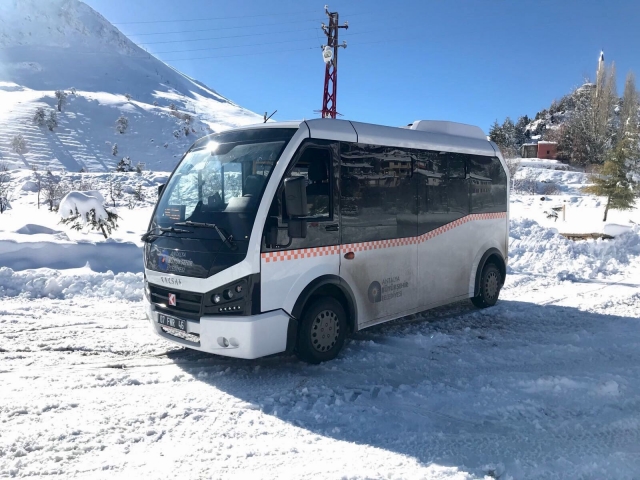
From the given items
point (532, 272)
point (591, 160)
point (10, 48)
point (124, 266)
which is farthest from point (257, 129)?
point (10, 48)

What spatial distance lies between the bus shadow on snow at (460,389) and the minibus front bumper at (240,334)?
391 mm

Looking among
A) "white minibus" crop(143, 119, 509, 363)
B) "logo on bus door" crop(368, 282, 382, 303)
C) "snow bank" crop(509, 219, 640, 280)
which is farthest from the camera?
"snow bank" crop(509, 219, 640, 280)

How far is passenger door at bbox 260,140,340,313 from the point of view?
201 inches

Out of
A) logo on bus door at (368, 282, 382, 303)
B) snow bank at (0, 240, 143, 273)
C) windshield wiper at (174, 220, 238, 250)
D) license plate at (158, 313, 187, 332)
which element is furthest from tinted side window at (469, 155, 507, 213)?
snow bank at (0, 240, 143, 273)

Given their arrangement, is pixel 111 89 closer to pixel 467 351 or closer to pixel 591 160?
pixel 591 160

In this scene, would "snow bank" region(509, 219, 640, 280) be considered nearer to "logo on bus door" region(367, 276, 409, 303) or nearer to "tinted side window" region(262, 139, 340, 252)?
"logo on bus door" region(367, 276, 409, 303)

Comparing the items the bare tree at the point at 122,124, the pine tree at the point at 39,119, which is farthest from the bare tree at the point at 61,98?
the bare tree at the point at 122,124

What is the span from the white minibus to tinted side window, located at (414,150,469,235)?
3 cm

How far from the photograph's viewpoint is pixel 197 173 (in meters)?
5.78

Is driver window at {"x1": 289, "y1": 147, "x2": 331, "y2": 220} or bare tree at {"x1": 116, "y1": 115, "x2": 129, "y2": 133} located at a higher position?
bare tree at {"x1": 116, "y1": 115, "x2": 129, "y2": 133}

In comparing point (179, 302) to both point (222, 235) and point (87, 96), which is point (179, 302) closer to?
point (222, 235)

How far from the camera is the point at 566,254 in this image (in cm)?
1316

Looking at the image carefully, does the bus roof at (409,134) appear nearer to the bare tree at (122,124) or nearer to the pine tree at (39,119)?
the bare tree at (122,124)

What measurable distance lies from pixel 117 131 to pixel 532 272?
6746 cm
